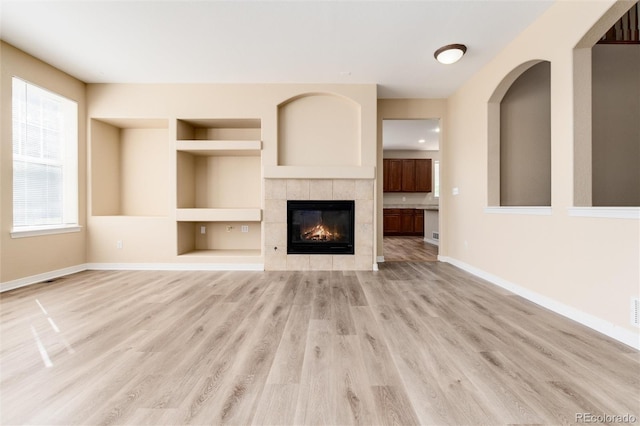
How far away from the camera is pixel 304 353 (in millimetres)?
1809

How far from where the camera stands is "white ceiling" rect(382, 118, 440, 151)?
6.37m

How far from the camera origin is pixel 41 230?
3553 mm

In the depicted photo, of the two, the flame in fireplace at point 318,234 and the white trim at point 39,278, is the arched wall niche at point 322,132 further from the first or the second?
the white trim at point 39,278

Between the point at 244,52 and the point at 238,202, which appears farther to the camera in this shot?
the point at 238,202

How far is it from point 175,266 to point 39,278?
1520 mm

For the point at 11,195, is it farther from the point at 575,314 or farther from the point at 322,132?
the point at 575,314

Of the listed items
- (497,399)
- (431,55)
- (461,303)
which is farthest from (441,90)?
(497,399)

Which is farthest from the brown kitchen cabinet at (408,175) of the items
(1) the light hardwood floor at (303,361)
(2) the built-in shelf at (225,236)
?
(1) the light hardwood floor at (303,361)

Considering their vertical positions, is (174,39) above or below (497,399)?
above

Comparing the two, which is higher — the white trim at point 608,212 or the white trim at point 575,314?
the white trim at point 608,212

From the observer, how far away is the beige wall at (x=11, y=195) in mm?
3166

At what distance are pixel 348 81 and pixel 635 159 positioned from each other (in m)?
3.58

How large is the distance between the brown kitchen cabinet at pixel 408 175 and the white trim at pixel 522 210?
543 centimetres

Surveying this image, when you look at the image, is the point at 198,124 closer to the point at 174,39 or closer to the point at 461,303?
the point at 174,39
